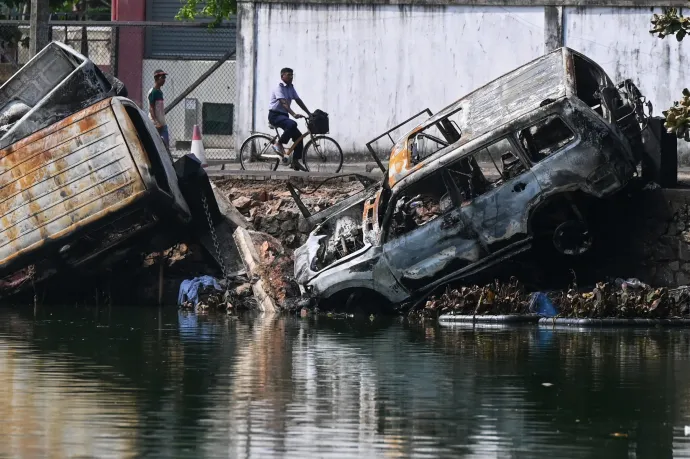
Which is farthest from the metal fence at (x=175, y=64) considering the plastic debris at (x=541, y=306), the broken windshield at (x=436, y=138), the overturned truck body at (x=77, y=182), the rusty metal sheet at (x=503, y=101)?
the plastic debris at (x=541, y=306)

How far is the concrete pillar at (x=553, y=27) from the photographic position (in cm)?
2496

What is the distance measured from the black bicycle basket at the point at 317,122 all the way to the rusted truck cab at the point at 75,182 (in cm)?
480

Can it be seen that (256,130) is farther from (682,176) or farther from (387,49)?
(682,176)

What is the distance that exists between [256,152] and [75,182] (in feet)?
21.0

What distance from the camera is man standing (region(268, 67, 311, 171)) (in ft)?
79.5

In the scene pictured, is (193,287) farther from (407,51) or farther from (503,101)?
(407,51)

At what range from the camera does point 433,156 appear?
18.2 meters

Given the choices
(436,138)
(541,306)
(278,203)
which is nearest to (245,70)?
(278,203)

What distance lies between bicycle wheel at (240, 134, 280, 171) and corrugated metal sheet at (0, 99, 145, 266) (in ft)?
18.6

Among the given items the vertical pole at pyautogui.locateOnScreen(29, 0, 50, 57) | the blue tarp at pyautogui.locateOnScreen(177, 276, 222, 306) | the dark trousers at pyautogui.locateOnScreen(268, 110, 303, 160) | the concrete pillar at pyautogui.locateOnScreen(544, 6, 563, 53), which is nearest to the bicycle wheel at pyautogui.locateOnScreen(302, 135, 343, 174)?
the dark trousers at pyautogui.locateOnScreen(268, 110, 303, 160)

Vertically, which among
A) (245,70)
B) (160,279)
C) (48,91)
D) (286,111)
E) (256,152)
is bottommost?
(160,279)

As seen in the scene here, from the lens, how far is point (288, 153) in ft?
79.6

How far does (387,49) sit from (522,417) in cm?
1438

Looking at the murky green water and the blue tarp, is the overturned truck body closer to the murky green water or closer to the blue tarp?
the blue tarp
